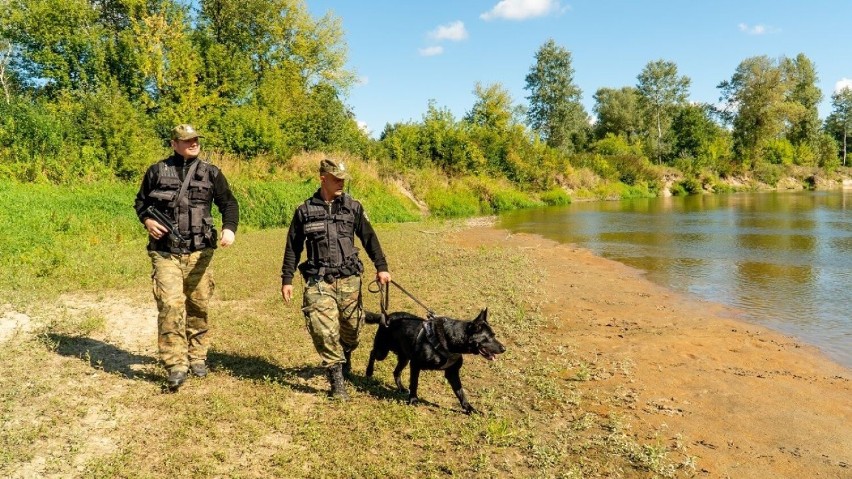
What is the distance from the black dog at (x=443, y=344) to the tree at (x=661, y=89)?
70828mm

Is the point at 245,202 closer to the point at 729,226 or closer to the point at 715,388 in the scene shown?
the point at 715,388

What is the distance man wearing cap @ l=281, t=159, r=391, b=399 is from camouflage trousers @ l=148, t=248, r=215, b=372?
1.00 m

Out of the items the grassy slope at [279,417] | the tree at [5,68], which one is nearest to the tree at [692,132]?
the tree at [5,68]

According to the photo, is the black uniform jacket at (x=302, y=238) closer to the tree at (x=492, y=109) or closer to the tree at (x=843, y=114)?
the tree at (x=492, y=109)

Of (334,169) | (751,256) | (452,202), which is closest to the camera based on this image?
(334,169)

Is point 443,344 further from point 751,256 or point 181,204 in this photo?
point 751,256

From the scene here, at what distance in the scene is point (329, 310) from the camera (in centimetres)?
523

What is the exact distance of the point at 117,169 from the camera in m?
19.8

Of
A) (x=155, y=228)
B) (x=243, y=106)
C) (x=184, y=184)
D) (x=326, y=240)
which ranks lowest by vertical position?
(x=326, y=240)

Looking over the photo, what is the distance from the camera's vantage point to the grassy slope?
404 centimetres

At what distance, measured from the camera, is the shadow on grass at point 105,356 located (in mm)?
5816

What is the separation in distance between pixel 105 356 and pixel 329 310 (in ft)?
10.5

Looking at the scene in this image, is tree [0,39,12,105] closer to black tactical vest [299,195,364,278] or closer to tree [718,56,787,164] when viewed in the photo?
black tactical vest [299,195,364,278]

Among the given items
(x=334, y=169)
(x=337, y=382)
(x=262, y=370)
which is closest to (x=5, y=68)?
(x=262, y=370)
